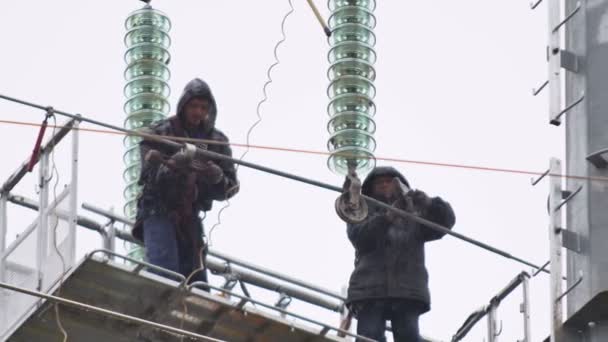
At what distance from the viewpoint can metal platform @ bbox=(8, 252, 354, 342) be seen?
55.7ft

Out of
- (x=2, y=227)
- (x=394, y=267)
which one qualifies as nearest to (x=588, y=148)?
(x=394, y=267)

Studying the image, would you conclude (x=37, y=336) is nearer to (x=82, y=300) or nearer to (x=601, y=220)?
(x=82, y=300)

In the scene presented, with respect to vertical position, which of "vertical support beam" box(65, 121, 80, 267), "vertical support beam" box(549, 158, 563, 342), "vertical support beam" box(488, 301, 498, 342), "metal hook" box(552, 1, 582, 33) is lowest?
"vertical support beam" box(549, 158, 563, 342)

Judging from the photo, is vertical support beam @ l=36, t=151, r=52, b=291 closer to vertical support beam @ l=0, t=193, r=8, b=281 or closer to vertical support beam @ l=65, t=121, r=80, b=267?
vertical support beam @ l=65, t=121, r=80, b=267

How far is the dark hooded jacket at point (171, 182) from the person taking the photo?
56.9ft

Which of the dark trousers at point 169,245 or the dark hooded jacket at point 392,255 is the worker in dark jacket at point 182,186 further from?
the dark hooded jacket at point 392,255

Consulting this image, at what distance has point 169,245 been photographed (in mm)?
17344

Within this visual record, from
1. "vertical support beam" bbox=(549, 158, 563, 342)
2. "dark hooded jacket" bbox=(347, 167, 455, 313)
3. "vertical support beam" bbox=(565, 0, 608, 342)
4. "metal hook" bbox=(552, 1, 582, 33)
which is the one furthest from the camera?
"dark hooded jacket" bbox=(347, 167, 455, 313)

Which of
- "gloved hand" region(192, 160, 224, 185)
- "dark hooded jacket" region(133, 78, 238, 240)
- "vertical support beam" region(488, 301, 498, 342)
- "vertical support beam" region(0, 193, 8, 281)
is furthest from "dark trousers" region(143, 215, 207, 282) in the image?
"vertical support beam" region(488, 301, 498, 342)

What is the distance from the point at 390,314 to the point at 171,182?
2.39m

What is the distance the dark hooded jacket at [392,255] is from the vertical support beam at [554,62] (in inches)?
125

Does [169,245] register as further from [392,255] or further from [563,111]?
[563,111]

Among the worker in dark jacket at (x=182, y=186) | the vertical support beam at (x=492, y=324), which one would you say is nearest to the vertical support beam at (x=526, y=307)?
the vertical support beam at (x=492, y=324)

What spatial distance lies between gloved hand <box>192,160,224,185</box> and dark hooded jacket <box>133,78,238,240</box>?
0.26ft
